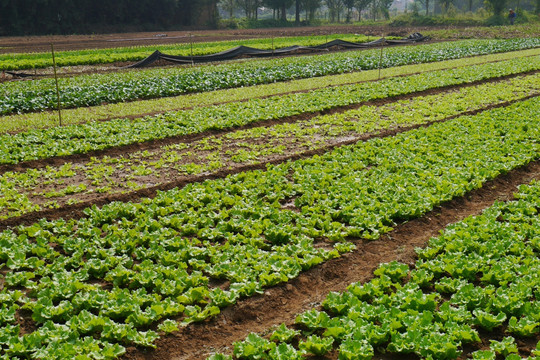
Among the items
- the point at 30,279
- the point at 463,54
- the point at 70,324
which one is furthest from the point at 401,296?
the point at 463,54

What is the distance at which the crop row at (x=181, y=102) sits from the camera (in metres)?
16.1

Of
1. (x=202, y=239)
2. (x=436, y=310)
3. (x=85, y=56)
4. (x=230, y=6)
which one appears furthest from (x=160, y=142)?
(x=230, y=6)

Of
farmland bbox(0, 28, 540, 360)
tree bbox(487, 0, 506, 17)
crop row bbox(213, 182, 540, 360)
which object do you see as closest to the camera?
crop row bbox(213, 182, 540, 360)

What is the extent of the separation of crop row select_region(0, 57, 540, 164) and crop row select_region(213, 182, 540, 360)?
28.7 ft

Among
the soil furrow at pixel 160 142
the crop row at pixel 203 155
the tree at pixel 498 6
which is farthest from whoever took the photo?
the tree at pixel 498 6

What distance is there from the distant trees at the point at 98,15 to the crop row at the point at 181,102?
36.3 metres

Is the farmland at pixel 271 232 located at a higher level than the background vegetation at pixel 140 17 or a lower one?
lower

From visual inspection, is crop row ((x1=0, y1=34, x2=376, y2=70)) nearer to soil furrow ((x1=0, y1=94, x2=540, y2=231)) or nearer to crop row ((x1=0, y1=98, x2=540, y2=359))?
soil furrow ((x1=0, y1=94, x2=540, y2=231))

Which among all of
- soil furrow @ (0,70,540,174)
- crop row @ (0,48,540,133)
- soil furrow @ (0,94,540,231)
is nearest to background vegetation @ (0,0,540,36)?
crop row @ (0,48,540,133)

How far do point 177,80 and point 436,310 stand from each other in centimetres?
1835

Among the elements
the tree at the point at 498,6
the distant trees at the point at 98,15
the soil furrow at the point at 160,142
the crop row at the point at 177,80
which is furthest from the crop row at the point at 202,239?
the tree at the point at 498,6

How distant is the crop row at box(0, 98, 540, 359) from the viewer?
607 cm

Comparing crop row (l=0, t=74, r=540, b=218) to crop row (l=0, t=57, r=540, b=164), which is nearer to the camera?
crop row (l=0, t=74, r=540, b=218)

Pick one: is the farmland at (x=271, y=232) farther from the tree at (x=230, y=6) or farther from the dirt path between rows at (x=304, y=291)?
the tree at (x=230, y=6)
